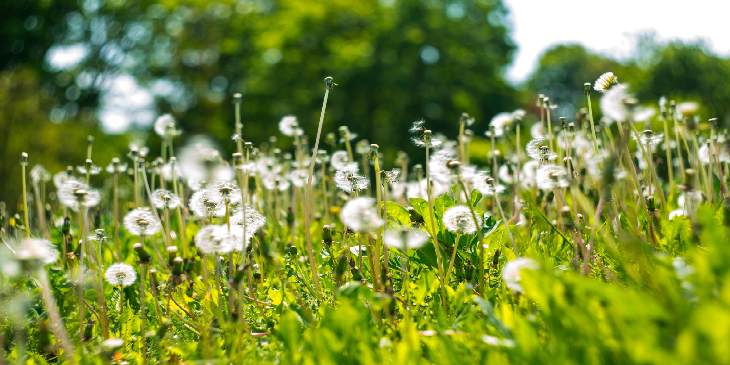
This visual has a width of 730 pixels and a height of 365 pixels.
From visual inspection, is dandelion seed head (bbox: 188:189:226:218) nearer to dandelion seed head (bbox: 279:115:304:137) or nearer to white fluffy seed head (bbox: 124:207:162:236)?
white fluffy seed head (bbox: 124:207:162:236)

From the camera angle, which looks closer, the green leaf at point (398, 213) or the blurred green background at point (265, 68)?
the green leaf at point (398, 213)

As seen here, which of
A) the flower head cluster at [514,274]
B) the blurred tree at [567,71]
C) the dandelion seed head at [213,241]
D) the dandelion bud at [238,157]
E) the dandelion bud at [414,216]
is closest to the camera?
the flower head cluster at [514,274]

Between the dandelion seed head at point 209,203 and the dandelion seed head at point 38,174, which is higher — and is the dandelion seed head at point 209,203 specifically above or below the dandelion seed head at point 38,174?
below

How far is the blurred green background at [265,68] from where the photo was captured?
1853 cm

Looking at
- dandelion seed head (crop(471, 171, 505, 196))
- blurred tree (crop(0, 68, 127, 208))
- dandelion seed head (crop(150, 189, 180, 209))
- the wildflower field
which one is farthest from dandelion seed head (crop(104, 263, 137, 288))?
blurred tree (crop(0, 68, 127, 208))

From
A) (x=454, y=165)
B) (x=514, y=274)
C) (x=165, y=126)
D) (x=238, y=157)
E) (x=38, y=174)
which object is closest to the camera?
(x=514, y=274)

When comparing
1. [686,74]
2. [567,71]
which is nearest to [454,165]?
[686,74]

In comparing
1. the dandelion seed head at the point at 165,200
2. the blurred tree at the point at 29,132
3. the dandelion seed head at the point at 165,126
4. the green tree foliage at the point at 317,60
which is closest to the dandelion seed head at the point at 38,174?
the dandelion seed head at the point at 165,126

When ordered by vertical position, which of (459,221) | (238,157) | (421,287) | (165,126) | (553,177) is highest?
(165,126)

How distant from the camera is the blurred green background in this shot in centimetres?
1853

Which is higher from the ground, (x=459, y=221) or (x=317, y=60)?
(x=317, y=60)

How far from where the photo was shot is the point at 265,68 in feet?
86.5

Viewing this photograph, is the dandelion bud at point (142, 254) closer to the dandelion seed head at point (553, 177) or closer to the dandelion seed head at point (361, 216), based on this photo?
the dandelion seed head at point (361, 216)

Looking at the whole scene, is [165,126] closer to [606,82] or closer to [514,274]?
[606,82]
